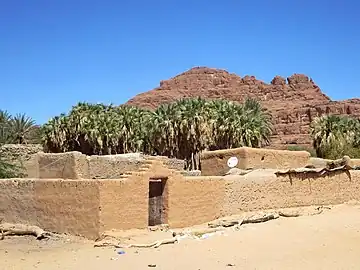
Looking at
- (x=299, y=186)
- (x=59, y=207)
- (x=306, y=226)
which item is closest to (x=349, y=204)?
(x=299, y=186)

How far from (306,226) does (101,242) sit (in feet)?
23.6

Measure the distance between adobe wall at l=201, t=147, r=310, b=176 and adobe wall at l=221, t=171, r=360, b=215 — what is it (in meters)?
2.24

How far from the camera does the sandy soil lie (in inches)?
542

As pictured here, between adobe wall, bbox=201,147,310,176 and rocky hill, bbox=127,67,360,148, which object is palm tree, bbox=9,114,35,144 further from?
rocky hill, bbox=127,67,360,148

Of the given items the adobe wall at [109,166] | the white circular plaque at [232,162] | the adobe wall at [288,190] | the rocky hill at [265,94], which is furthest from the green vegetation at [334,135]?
the rocky hill at [265,94]

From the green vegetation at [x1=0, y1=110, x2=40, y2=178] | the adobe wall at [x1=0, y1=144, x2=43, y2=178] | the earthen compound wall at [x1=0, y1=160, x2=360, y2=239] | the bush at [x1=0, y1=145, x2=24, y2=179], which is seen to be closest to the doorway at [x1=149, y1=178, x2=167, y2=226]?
the earthen compound wall at [x1=0, y1=160, x2=360, y2=239]

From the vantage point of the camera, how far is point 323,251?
15.8 meters

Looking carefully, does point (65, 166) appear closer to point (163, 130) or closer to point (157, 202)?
point (157, 202)

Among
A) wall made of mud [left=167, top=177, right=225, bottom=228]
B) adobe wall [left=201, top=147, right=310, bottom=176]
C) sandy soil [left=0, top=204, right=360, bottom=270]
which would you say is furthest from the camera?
adobe wall [left=201, top=147, right=310, bottom=176]

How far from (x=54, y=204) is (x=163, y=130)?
80.0 ft

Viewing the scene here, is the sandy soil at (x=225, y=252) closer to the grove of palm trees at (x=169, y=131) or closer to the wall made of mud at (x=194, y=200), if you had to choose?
the wall made of mud at (x=194, y=200)

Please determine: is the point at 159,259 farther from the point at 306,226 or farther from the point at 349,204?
the point at 349,204

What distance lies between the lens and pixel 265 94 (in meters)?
144

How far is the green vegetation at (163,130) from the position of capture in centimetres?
4006
